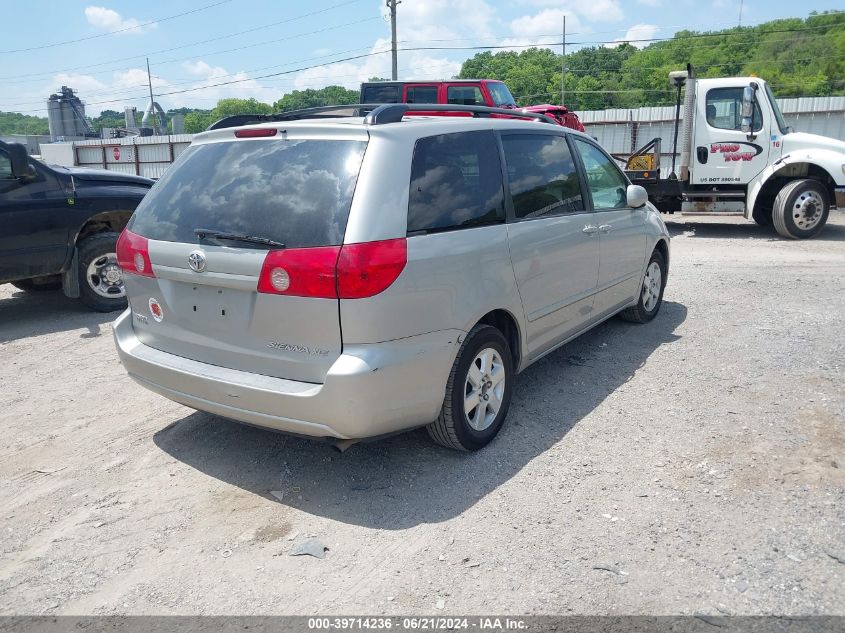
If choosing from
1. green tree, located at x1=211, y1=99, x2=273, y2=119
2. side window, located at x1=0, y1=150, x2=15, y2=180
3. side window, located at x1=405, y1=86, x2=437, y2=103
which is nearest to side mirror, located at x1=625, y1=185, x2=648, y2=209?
side window, located at x1=0, y1=150, x2=15, y2=180

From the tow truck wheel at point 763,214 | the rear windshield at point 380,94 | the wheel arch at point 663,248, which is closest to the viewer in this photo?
the wheel arch at point 663,248

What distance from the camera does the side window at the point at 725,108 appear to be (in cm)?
1155

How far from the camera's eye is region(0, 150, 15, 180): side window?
6.66 meters

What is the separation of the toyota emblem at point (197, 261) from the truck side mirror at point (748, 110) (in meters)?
10.8

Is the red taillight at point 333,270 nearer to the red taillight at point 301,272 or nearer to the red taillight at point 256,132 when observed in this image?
the red taillight at point 301,272

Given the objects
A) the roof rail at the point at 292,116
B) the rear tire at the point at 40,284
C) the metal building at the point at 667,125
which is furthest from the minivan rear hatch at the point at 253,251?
the metal building at the point at 667,125

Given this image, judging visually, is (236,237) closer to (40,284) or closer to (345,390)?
(345,390)

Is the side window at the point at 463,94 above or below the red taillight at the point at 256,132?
above

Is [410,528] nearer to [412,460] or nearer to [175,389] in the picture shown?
[412,460]

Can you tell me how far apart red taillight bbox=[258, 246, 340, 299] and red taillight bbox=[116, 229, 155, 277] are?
34.6 inches

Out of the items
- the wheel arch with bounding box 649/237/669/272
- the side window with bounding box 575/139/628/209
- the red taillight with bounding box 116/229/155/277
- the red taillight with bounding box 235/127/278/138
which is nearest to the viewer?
the red taillight with bounding box 235/127/278/138

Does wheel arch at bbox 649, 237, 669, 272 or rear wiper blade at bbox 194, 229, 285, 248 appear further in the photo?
wheel arch at bbox 649, 237, 669, 272

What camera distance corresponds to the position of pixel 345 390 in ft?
10.1

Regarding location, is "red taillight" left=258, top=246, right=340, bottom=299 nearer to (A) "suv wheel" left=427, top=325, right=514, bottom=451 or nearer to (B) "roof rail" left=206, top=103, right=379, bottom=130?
(A) "suv wheel" left=427, top=325, right=514, bottom=451
